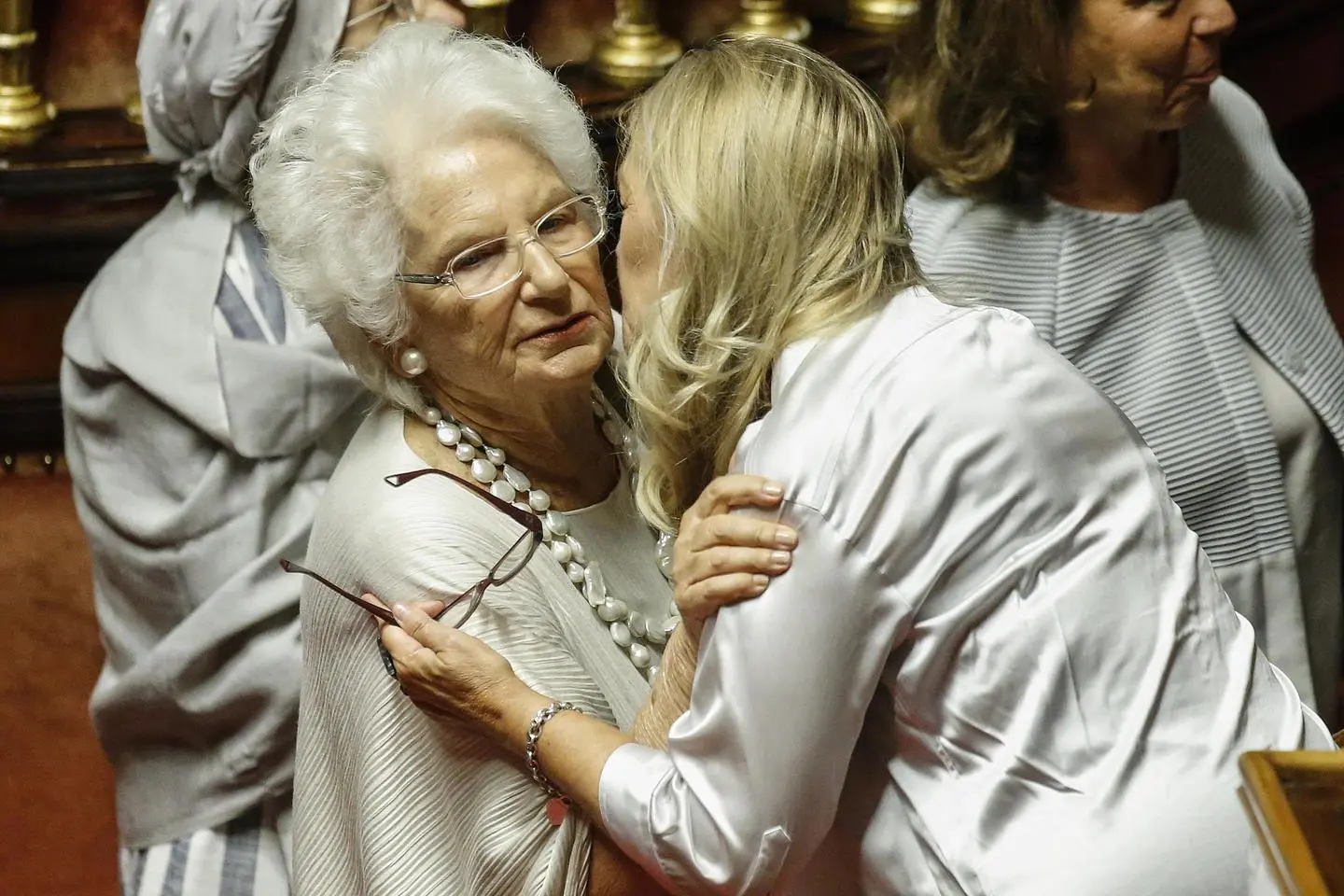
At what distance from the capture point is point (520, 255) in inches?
85.3

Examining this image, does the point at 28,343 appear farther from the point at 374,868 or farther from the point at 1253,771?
the point at 1253,771

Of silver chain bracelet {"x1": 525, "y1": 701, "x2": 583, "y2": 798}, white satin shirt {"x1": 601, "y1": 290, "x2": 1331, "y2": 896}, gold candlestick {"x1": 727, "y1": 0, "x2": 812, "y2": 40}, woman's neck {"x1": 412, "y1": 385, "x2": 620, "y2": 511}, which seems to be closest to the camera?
white satin shirt {"x1": 601, "y1": 290, "x2": 1331, "y2": 896}

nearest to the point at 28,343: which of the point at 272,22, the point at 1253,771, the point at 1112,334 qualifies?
the point at 272,22

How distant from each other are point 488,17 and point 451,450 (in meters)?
1.16

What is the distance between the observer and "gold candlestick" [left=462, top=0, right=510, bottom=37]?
3.08 metres

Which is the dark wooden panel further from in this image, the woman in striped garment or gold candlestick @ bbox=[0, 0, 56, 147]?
the woman in striped garment

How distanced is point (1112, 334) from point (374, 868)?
1.39m

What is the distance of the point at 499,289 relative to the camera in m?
2.15

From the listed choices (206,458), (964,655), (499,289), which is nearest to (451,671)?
(499,289)

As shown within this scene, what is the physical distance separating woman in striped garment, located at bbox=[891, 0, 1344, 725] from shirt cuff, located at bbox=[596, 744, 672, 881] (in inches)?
42.0

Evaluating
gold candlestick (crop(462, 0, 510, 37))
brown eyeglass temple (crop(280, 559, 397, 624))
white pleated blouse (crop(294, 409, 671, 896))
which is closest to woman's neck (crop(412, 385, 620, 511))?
white pleated blouse (crop(294, 409, 671, 896))

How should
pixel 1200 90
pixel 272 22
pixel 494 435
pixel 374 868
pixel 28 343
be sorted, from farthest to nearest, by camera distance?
pixel 28 343 → pixel 272 22 → pixel 1200 90 → pixel 494 435 → pixel 374 868

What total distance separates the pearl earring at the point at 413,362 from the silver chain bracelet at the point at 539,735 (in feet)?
1.70

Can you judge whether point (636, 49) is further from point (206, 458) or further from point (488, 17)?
point (206, 458)
